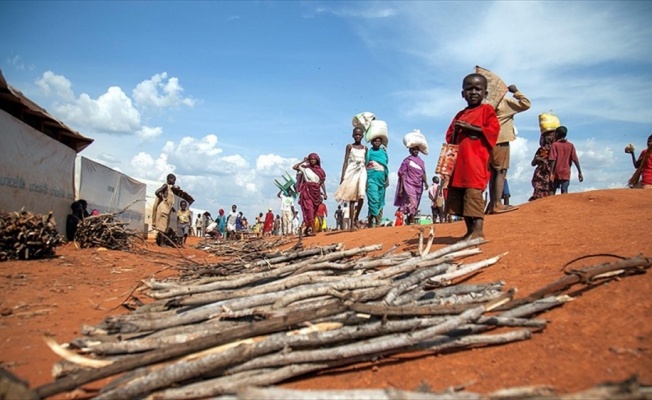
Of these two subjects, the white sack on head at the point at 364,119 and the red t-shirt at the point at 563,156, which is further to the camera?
the white sack on head at the point at 364,119

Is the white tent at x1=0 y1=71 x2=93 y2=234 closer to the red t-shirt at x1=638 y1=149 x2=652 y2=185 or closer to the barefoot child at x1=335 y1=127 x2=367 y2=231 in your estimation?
the barefoot child at x1=335 y1=127 x2=367 y2=231

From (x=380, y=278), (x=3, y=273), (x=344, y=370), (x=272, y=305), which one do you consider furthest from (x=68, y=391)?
(x=3, y=273)

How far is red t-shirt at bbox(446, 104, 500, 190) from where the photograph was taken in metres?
4.61

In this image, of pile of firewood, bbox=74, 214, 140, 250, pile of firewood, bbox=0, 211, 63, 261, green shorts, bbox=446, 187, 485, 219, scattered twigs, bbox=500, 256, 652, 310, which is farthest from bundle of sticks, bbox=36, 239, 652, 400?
pile of firewood, bbox=74, 214, 140, 250

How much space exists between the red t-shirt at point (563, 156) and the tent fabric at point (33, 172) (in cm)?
1025

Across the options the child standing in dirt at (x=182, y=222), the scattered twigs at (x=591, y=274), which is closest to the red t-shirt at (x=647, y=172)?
the scattered twigs at (x=591, y=274)

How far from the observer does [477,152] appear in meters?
4.66

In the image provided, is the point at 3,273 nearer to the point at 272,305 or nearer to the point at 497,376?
the point at 272,305

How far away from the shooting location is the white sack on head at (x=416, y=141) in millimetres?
9394

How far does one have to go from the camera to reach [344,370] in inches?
93.0

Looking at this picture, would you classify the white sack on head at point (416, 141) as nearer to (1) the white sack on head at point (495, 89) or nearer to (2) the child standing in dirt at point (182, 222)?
(1) the white sack on head at point (495, 89)

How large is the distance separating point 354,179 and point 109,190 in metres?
8.86

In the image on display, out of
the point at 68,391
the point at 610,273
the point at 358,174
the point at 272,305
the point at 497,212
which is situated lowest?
the point at 68,391

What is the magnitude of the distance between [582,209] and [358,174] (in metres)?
4.36
